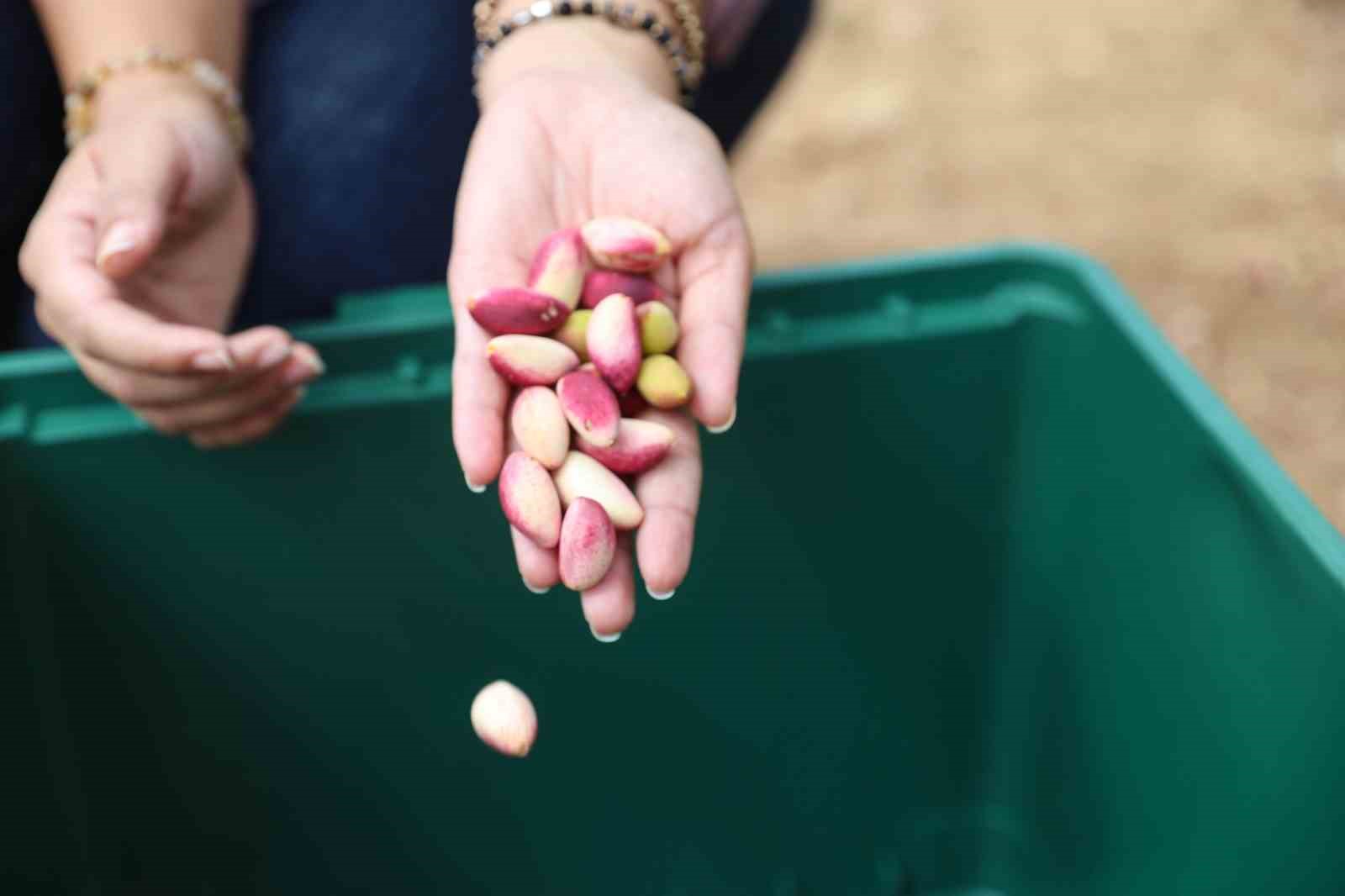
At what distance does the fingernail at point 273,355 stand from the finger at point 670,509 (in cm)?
17

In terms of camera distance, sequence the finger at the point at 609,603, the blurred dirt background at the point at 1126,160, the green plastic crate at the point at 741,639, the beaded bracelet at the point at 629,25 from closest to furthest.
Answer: the finger at the point at 609,603 < the green plastic crate at the point at 741,639 < the beaded bracelet at the point at 629,25 < the blurred dirt background at the point at 1126,160

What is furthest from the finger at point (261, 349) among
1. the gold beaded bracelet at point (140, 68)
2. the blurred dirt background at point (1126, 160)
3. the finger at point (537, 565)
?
the blurred dirt background at point (1126, 160)

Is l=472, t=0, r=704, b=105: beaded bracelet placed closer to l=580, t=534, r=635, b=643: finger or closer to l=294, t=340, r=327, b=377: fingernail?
l=294, t=340, r=327, b=377: fingernail

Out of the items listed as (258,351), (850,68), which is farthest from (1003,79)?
(258,351)

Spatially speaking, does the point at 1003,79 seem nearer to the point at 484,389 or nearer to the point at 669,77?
the point at 669,77

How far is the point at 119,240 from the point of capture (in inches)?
23.5

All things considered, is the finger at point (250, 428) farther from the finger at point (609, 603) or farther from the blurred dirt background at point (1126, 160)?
the blurred dirt background at point (1126, 160)

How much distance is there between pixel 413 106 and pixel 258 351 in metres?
0.33

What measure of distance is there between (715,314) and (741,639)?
0.22 metres

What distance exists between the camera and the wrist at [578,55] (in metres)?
0.71

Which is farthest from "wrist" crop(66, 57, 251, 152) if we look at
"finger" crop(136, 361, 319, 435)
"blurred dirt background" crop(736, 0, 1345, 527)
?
"blurred dirt background" crop(736, 0, 1345, 527)

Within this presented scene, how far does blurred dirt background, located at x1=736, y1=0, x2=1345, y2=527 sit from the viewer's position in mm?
1330

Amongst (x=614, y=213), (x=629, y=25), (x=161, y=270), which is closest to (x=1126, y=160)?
(x=629, y=25)

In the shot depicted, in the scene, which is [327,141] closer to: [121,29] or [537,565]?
[121,29]
